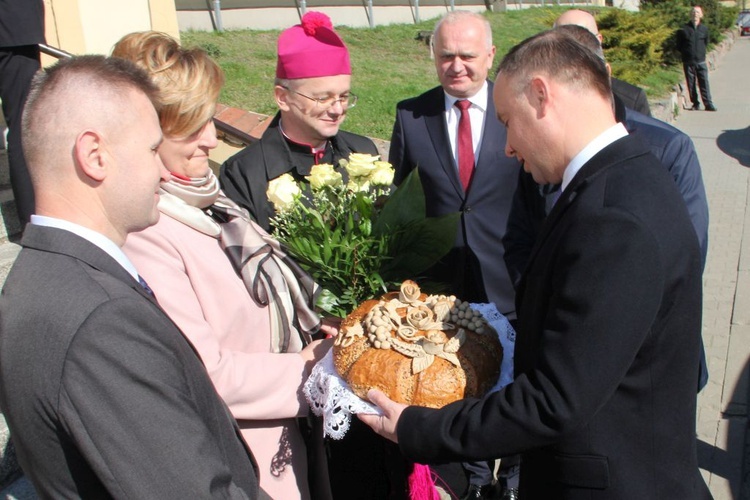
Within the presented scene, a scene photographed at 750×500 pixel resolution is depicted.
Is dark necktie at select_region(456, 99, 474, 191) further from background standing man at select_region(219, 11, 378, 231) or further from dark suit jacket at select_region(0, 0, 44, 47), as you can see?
dark suit jacket at select_region(0, 0, 44, 47)

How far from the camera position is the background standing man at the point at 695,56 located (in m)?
15.3

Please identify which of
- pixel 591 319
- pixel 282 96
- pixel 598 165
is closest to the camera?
pixel 591 319

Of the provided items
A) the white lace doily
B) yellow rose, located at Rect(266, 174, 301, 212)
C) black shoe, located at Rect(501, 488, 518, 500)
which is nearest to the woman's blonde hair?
yellow rose, located at Rect(266, 174, 301, 212)

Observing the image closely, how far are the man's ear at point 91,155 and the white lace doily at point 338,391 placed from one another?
3.15ft

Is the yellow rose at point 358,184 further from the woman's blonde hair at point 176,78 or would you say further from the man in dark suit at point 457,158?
the man in dark suit at point 457,158

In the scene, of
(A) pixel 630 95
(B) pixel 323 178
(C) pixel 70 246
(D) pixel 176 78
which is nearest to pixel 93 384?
(C) pixel 70 246

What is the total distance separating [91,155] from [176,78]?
0.80 metres

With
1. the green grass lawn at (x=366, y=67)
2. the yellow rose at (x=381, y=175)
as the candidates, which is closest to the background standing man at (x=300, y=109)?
the yellow rose at (x=381, y=175)

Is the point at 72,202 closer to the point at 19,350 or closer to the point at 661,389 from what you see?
the point at 19,350

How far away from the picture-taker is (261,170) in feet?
9.94

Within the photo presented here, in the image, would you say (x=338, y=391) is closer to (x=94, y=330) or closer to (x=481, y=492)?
(x=94, y=330)

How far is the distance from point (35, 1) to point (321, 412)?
3667 millimetres

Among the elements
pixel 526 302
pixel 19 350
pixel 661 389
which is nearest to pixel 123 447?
pixel 19 350

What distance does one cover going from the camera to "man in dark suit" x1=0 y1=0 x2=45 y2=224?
423 centimetres
